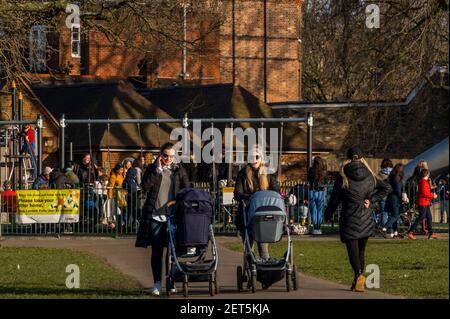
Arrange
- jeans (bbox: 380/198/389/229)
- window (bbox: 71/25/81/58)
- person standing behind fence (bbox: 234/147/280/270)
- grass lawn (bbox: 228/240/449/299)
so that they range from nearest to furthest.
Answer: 1. person standing behind fence (bbox: 234/147/280/270)
2. grass lawn (bbox: 228/240/449/299)
3. window (bbox: 71/25/81/58)
4. jeans (bbox: 380/198/389/229)

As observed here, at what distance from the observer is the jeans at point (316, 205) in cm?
3194

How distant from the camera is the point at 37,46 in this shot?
100.0 feet

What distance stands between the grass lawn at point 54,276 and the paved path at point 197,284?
14.3 inches

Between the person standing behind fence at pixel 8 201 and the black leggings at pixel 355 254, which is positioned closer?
the black leggings at pixel 355 254

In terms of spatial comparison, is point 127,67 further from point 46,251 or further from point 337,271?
point 337,271

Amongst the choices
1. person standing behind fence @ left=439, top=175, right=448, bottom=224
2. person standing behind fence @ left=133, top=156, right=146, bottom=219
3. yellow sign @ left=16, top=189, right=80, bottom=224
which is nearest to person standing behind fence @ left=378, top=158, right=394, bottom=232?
person standing behind fence @ left=439, top=175, right=448, bottom=224

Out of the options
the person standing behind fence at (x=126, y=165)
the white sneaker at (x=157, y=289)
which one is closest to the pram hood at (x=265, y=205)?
the white sneaker at (x=157, y=289)

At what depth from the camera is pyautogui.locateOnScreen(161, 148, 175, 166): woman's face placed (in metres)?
17.9

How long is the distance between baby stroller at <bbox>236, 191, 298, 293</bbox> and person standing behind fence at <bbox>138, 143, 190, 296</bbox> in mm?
988

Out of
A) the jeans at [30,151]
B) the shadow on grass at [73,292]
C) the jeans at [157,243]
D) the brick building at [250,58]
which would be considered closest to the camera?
the shadow on grass at [73,292]

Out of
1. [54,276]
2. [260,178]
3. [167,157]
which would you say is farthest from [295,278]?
[54,276]

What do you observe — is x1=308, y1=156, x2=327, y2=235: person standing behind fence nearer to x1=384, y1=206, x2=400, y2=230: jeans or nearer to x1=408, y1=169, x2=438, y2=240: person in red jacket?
x1=384, y1=206, x2=400, y2=230: jeans

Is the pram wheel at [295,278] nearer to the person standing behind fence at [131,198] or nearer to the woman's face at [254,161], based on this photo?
the woman's face at [254,161]

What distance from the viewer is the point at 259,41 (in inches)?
2525
